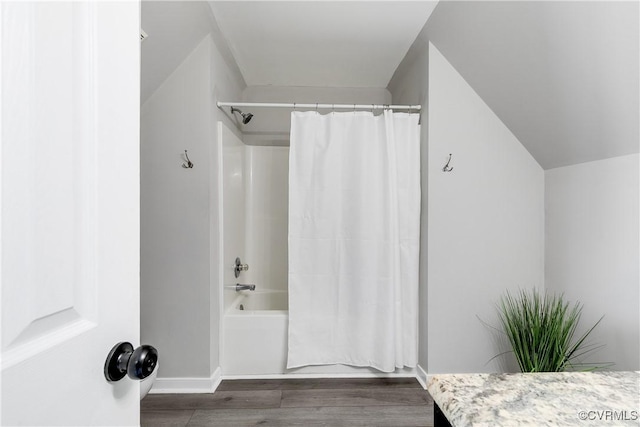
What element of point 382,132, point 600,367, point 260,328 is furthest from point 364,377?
point 382,132

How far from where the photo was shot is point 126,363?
55cm

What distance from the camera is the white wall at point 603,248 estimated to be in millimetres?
1650

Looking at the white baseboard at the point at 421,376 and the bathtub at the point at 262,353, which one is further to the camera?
the bathtub at the point at 262,353

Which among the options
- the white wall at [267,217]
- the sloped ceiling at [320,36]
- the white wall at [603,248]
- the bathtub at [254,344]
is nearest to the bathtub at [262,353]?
the bathtub at [254,344]

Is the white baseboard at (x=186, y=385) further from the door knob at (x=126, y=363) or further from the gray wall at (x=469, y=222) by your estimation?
the door knob at (x=126, y=363)

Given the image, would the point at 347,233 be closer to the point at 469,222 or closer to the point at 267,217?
the point at 469,222

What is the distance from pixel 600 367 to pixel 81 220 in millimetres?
2400

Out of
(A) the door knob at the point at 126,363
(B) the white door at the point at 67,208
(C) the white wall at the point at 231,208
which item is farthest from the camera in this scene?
(C) the white wall at the point at 231,208

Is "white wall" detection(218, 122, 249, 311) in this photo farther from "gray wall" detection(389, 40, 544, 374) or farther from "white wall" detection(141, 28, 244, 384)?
"gray wall" detection(389, 40, 544, 374)

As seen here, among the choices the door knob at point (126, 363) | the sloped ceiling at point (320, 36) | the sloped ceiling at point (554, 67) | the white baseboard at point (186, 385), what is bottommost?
the white baseboard at point (186, 385)

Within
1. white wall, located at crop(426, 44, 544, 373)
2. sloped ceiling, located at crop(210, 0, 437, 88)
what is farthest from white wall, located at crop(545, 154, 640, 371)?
sloped ceiling, located at crop(210, 0, 437, 88)

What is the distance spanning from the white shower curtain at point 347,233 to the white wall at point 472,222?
0.53 ft

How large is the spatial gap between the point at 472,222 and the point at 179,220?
2.00 meters

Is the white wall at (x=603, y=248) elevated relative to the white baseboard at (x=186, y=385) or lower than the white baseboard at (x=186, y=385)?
elevated
